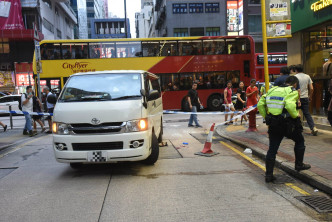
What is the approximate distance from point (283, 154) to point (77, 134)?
4.22 m

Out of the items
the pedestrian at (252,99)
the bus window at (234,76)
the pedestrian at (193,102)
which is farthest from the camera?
the bus window at (234,76)

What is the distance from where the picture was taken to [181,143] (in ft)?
29.5

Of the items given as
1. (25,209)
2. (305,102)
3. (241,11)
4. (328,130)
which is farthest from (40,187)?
(241,11)

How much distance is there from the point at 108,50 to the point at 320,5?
11.4m

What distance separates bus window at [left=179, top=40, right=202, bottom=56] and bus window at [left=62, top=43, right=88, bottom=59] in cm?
552

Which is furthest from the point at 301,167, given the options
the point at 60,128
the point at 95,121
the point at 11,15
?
the point at 11,15

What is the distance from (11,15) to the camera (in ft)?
109

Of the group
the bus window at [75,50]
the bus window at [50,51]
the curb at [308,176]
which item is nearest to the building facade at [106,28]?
the bus window at [75,50]

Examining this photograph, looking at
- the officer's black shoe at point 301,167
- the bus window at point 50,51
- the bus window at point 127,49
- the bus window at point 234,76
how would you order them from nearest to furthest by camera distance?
1. the officer's black shoe at point 301,167
2. the bus window at point 50,51
3. the bus window at point 127,49
4. the bus window at point 234,76

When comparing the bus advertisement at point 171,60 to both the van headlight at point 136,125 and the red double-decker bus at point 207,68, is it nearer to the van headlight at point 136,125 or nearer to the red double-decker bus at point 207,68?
the red double-decker bus at point 207,68

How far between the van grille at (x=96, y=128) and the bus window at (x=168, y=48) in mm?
13261

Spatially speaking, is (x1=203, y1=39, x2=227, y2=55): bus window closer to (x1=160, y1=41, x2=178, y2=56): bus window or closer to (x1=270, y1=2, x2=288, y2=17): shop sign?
(x1=160, y1=41, x2=178, y2=56): bus window

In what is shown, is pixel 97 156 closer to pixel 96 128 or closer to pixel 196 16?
pixel 96 128

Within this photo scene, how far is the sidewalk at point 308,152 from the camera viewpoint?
4.90 m
